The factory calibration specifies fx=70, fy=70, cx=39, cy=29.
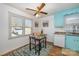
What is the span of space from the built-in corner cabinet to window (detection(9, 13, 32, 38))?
83 centimetres

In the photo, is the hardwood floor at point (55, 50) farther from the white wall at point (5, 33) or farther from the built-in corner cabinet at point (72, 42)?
the white wall at point (5, 33)

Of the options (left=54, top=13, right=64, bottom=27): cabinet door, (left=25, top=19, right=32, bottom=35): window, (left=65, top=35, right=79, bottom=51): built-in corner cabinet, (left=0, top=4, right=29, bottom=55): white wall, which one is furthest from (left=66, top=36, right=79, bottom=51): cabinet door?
Answer: (left=0, top=4, right=29, bottom=55): white wall

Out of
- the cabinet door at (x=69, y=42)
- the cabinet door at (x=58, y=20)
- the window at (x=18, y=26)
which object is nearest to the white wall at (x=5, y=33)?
the window at (x=18, y=26)

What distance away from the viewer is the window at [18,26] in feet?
4.27

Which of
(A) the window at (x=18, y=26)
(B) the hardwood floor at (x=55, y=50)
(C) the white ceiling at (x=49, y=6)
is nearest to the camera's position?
(C) the white ceiling at (x=49, y=6)

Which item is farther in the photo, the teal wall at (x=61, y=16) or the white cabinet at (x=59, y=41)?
the white cabinet at (x=59, y=41)

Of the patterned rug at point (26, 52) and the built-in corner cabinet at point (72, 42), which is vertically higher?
the built-in corner cabinet at point (72, 42)

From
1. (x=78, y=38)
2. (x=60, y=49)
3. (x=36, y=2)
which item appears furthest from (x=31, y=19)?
(x=78, y=38)

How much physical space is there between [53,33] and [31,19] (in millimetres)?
535

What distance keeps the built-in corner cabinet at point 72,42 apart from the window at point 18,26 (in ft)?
2.72

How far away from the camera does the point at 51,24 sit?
1390mm

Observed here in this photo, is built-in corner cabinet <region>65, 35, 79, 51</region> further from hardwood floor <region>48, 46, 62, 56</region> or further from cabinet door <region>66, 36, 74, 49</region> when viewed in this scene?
hardwood floor <region>48, 46, 62, 56</region>

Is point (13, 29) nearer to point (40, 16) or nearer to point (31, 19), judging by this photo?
point (31, 19)

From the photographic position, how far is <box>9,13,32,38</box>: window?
1301mm
